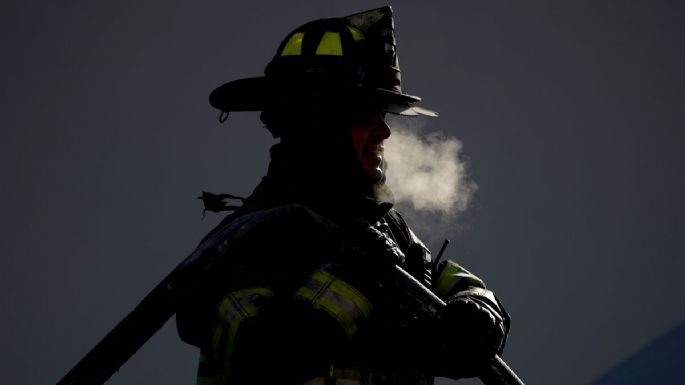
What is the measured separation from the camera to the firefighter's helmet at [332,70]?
4.64m

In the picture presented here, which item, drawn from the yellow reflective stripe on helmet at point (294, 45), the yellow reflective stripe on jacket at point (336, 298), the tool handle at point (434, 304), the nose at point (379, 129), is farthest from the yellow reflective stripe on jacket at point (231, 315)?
the yellow reflective stripe on helmet at point (294, 45)

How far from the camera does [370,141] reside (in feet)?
15.5

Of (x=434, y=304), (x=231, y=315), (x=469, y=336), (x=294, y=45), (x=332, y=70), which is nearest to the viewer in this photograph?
(x=231, y=315)

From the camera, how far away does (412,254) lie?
4754mm

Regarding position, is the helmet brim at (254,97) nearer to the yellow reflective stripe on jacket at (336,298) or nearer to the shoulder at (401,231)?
the shoulder at (401,231)

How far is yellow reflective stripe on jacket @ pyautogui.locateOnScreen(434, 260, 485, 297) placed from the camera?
15.8ft

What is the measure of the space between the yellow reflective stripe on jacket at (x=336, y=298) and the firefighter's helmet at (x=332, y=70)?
35.9 inches

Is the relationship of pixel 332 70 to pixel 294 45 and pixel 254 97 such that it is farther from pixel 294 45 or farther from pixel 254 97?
pixel 254 97

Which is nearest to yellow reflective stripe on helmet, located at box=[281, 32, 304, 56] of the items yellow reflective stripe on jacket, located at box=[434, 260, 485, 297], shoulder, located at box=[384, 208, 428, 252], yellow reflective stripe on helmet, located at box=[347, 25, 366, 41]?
yellow reflective stripe on helmet, located at box=[347, 25, 366, 41]

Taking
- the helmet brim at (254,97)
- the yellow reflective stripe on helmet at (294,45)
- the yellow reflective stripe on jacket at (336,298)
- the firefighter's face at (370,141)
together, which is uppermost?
the yellow reflective stripe on helmet at (294,45)

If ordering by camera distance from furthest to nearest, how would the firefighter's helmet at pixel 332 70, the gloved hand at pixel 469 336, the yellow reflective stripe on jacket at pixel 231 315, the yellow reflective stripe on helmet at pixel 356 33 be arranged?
the yellow reflective stripe on helmet at pixel 356 33
the firefighter's helmet at pixel 332 70
the gloved hand at pixel 469 336
the yellow reflective stripe on jacket at pixel 231 315

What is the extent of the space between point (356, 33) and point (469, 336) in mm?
1535

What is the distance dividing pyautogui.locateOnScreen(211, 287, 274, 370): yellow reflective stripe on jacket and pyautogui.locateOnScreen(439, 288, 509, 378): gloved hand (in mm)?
778

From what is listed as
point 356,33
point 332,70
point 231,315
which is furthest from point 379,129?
point 231,315
